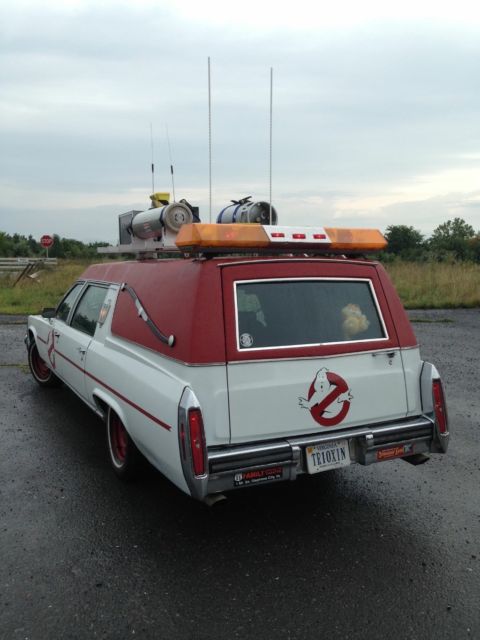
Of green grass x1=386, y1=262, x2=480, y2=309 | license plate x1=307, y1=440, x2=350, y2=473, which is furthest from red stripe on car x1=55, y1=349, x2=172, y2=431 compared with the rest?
green grass x1=386, y1=262, x2=480, y2=309

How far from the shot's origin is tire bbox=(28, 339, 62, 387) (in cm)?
717

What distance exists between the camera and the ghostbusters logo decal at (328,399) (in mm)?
3549

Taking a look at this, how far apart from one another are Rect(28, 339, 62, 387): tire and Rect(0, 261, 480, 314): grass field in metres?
8.62

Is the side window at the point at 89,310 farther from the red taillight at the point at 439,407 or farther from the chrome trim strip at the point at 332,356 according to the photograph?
the red taillight at the point at 439,407

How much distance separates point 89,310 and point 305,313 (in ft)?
7.96

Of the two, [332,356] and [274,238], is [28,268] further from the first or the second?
[332,356]

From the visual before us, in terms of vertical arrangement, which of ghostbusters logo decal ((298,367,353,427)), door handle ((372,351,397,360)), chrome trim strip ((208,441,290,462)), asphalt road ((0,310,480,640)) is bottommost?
asphalt road ((0,310,480,640))

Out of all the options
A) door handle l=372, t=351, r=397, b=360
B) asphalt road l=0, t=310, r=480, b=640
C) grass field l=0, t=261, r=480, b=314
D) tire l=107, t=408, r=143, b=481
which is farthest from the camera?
grass field l=0, t=261, r=480, b=314

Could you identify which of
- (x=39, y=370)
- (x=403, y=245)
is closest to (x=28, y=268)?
(x=39, y=370)

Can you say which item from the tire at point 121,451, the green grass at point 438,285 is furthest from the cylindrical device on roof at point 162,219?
the green grass at point 438,285

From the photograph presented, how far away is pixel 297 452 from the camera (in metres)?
3.39

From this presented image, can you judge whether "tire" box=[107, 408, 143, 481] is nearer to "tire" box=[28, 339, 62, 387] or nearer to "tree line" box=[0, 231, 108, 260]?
"tire" box=[28, 339, 62, 387]

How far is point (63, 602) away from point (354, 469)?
2582mm

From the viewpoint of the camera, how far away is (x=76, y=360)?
5203 mm
